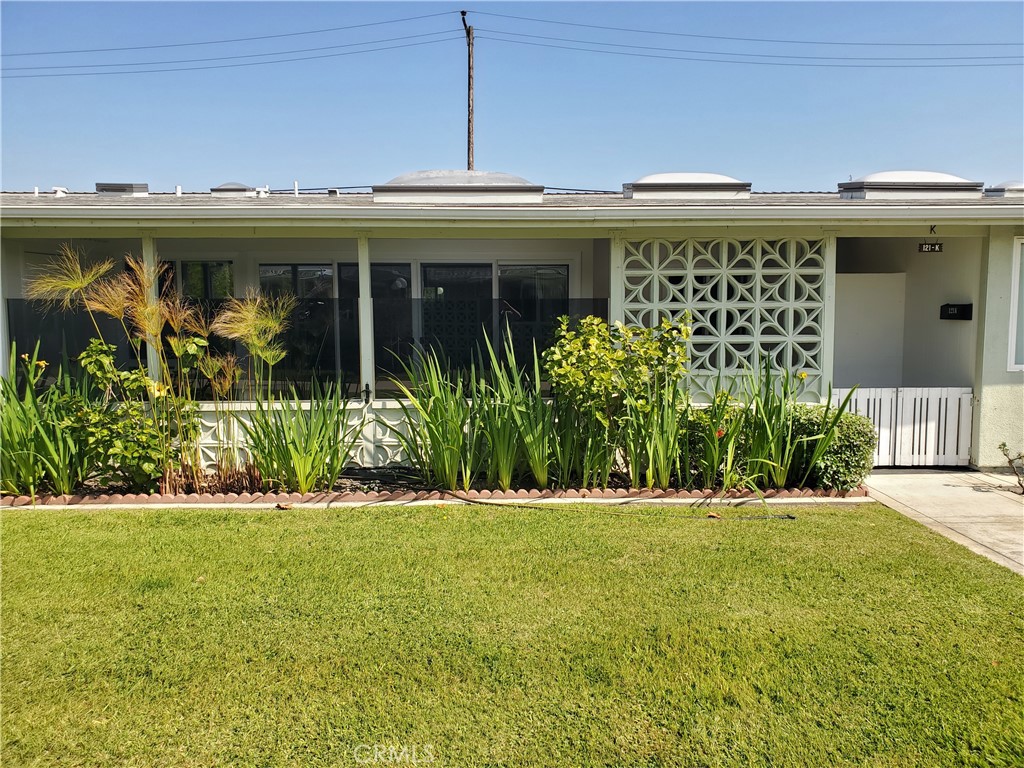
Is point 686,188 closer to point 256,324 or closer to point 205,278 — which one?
point 256,324

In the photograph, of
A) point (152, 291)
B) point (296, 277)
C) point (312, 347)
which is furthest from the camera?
point (296, 277)

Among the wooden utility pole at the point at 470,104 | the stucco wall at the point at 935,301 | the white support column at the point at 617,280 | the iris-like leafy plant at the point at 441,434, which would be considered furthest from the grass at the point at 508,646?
the wooden utility pole at the point at 470,104

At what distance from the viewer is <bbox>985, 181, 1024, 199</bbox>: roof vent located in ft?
31.8

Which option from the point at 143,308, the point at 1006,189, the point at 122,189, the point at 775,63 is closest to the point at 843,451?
the point at 1006,189

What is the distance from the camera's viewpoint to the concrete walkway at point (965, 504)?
18.8 feet

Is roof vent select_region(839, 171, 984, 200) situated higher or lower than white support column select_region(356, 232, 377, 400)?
higher

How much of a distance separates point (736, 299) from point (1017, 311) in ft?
9.90

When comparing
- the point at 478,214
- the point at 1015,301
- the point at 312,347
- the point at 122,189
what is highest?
the point at 122,189

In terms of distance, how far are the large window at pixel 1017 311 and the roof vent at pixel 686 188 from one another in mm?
3073

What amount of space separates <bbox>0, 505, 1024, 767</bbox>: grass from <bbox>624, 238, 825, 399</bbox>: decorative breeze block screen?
103 inches

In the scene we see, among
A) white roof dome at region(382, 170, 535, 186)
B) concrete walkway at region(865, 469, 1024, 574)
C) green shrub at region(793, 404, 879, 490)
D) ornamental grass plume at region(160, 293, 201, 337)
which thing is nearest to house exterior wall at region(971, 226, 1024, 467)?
concrete walkway at region(865, 469, 1024, 574)

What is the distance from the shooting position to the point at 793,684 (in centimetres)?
360

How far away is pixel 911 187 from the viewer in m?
9.18

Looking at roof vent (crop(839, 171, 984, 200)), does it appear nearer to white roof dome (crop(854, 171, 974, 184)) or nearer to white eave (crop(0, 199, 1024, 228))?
white roof dome (crop(854, 171, 974, 184))
